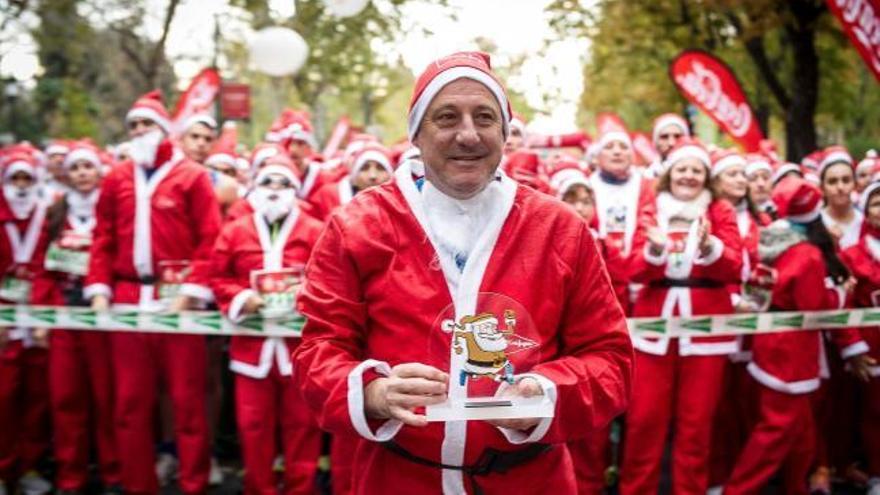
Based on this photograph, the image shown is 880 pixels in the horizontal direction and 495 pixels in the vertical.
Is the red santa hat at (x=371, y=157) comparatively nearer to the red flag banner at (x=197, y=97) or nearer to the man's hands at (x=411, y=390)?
the red flag banner at (x=197, y=97)

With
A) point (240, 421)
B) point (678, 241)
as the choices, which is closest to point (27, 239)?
point (240, 421)

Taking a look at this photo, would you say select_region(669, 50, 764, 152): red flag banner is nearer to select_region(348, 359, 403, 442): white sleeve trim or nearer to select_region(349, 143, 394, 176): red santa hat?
select_region(349, 143, 394, 176): red santa hat

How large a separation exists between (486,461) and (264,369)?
10.9ft

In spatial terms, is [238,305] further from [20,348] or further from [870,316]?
[870,316]

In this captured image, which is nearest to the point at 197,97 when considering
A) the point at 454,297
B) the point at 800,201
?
the point at 800,201

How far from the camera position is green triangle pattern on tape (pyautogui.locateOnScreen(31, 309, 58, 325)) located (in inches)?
234

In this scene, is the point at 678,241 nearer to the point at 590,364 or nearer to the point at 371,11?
the point at 590,364

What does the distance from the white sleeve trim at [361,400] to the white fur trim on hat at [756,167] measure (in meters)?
5.50

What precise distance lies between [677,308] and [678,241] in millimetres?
405

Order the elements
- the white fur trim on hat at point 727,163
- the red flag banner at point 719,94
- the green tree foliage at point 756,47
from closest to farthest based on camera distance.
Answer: the white fur trim on hat at point 727,163 → the red flag banner at point 719,94 → the green tree foliage at point 756,47

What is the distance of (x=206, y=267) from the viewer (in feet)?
18.9

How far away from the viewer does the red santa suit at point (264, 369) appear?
5598mm

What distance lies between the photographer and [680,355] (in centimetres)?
548

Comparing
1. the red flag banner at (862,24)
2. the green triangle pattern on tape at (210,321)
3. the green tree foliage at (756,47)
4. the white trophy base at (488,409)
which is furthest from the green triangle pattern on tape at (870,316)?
the green tree foliage at (756,47)
